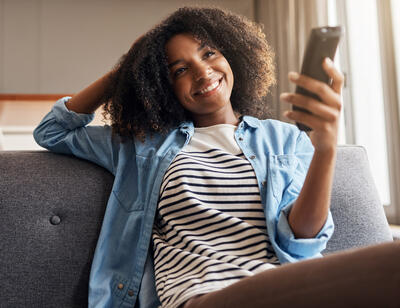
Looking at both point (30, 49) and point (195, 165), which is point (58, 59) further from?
point (195, 165)

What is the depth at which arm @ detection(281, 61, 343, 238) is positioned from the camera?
0.65 metres

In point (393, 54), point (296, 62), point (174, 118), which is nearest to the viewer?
point (174, 118)

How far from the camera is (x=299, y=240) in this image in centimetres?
82

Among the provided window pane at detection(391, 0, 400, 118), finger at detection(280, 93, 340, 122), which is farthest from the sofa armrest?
window pane at detection(391, 0, 400, 118)

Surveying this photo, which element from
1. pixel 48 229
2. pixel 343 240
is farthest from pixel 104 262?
pixel 343 240

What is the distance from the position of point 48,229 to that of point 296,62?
245 centimetres

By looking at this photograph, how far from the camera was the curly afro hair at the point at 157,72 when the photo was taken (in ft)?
3.61

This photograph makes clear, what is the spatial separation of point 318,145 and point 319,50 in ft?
0.51

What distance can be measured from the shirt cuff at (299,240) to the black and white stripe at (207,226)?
4cm

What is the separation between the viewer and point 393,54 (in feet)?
6.77

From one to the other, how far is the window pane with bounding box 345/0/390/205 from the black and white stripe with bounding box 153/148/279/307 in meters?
1.56

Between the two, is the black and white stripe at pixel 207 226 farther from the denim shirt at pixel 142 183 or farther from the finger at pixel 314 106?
the finger at pixel 314 106

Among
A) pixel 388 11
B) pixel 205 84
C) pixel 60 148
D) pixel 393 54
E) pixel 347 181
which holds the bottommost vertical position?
pixel 347 181

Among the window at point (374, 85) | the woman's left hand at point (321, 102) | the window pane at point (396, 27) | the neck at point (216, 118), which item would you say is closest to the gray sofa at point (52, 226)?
the neck at point (216, 118)
